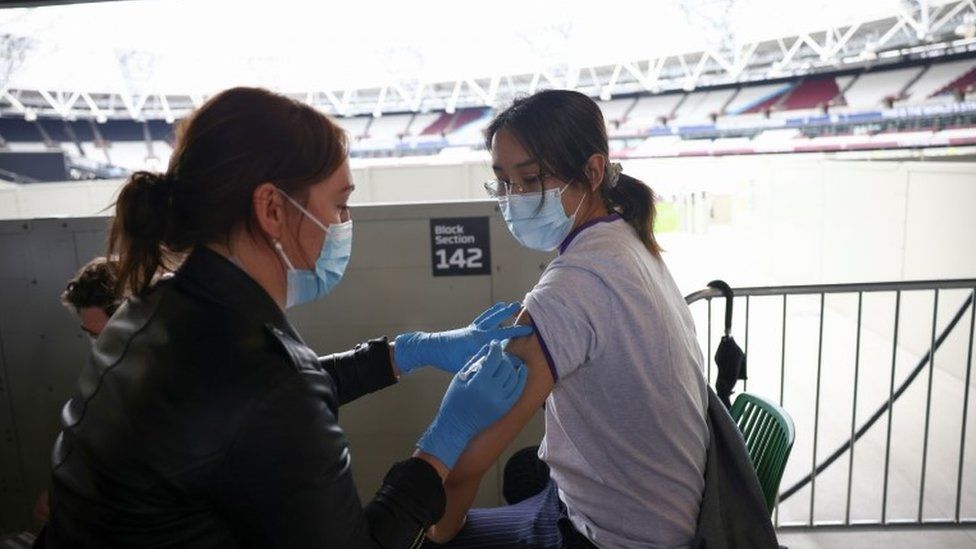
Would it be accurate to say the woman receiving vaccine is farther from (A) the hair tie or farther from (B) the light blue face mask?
(B) the light blue face mask

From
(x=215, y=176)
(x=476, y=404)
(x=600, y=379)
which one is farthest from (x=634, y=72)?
(x=215, y=176)

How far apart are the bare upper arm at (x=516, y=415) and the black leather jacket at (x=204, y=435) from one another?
29 cm

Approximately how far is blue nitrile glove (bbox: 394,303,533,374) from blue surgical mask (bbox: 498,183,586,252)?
171mm

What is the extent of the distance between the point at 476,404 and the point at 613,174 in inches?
23.8

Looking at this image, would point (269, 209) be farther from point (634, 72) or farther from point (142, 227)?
point (634, 72)

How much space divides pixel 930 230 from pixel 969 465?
2151 millimetres

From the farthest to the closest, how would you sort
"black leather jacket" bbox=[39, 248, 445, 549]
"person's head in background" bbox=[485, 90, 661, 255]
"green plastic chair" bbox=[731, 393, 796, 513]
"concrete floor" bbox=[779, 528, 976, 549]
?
"concrete floor" bbox=[779, 528, 976, 549] < "green plastic chair" bbox=[731, 393, 796, 513] < "person's head in background" bbox=[485, 90, 661, 255] < "black leather jacket" bbox=[39, 248, 445, 549]

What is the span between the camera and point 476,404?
1.00 metres

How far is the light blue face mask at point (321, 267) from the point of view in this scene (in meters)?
0.96

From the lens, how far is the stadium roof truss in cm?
1277

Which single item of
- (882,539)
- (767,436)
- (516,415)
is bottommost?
(882,539)

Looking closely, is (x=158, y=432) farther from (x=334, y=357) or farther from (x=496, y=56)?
(x=496, y=56)

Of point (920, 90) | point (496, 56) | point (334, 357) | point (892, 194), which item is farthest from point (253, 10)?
point (920, 90)

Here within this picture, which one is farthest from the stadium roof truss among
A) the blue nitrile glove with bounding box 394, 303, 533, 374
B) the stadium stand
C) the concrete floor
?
the blue nitrile glove with bounding box 394, 303, 533, 374
